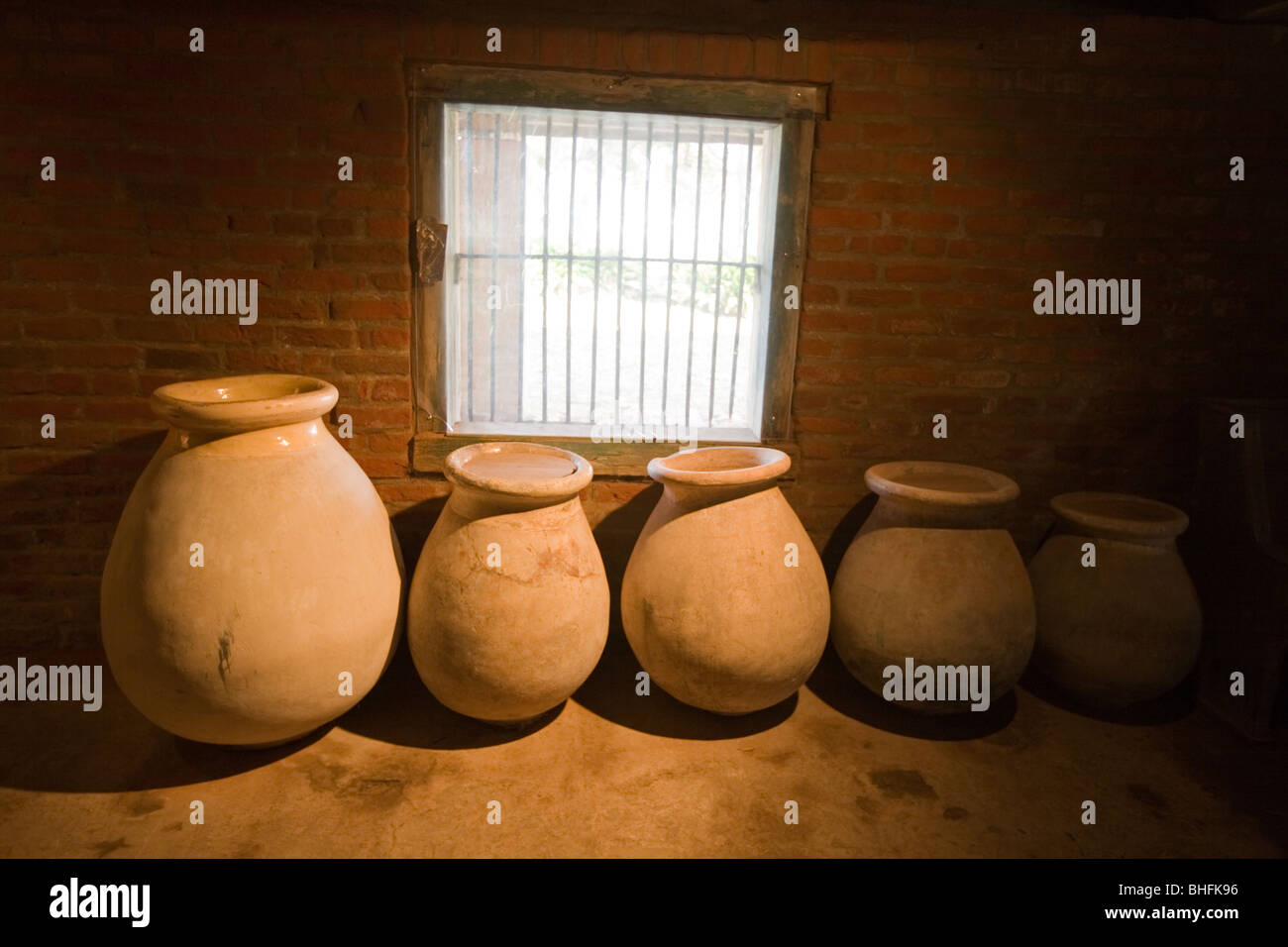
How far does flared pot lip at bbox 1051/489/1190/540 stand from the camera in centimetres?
301

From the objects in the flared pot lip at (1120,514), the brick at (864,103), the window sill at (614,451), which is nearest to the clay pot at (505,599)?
the window sill at (614,451)

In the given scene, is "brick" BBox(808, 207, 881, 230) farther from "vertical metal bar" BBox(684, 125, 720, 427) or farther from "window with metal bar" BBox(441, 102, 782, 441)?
"vertical metal bar" BBox(684, 125, 720, 427)

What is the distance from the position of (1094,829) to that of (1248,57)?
2.88m

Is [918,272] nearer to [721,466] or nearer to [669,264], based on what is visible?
[669,264]

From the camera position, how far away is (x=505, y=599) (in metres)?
2.66

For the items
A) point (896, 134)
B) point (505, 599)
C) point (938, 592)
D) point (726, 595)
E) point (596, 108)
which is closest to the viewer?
point (505, 599)

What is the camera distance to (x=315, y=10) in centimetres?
290

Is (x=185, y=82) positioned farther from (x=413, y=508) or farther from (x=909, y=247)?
(x=909, y=247)

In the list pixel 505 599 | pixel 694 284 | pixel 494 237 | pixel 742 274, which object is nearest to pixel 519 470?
pixel 505 599

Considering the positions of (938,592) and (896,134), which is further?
(896,134)

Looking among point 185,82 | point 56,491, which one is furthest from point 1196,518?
point 56,491

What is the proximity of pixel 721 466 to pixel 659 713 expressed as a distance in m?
0.95

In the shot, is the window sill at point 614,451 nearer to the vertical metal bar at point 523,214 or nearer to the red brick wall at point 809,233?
the red brick wall at point 809,233

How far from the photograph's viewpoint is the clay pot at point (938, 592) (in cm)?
289
